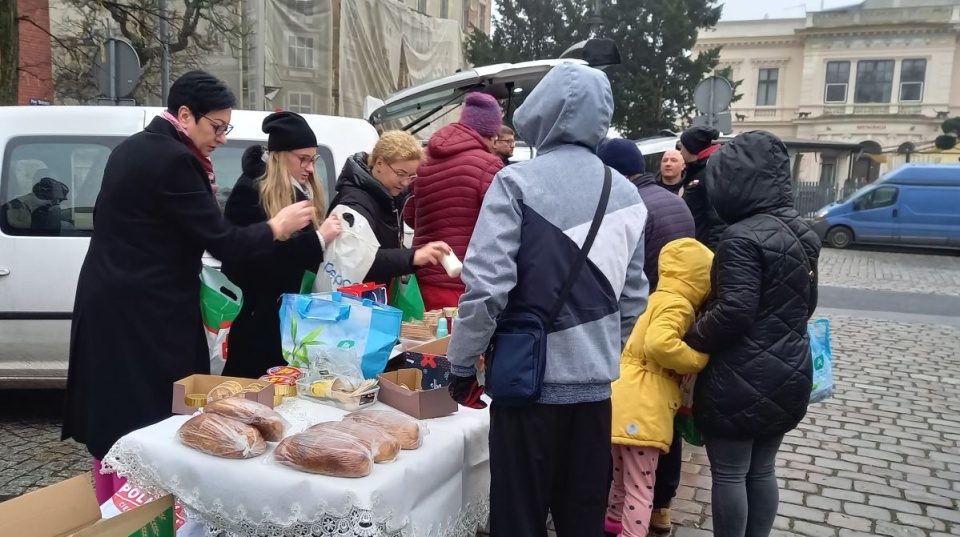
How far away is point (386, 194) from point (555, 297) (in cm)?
131

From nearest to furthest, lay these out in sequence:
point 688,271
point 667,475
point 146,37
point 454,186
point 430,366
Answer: point 430,366 → point 688,271 → point 667,475 → point 454,186 → point 146,37

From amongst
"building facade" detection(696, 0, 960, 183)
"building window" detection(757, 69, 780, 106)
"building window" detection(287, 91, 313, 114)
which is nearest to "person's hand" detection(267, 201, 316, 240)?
"building window" detection(287, 91, 313, 114)

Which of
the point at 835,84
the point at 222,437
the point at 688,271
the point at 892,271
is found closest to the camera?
the point at 222,437

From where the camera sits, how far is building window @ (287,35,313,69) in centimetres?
1573

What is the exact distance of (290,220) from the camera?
256 cm

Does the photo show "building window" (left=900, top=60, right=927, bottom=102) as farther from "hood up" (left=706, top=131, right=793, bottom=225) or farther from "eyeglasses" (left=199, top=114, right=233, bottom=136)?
"eyeglasses" (left=199, top=114, right=233, bottom=136)

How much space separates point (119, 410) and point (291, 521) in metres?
1.01

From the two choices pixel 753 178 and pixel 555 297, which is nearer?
pixel 555 297

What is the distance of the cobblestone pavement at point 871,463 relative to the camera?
3.74 m

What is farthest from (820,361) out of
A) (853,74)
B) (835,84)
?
(853,74)

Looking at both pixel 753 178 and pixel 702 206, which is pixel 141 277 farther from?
pixel 702 206

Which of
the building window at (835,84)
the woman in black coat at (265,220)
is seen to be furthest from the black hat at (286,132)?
the building window at (835,84)

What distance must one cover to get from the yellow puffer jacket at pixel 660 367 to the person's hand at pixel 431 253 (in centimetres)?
87

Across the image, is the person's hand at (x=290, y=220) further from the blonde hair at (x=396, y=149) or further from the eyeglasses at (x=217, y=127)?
the blonde hair at (x=396, y=149)
